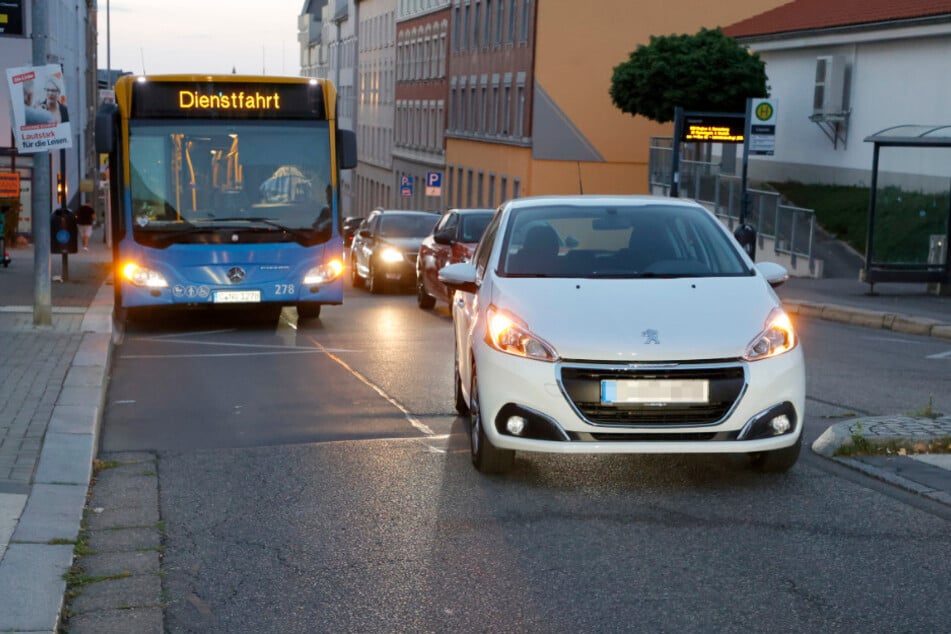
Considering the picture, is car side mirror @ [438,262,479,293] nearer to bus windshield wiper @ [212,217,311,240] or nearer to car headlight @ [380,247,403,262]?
bus windshield wiper @ [212,217,311,240]

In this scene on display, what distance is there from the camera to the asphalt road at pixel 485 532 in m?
5.75

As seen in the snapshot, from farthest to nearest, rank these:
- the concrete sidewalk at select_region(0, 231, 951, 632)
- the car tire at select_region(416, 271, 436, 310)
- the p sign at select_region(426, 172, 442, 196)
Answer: the p sign at select_region(426, 172, 442, 196) → the car tire at select_region(416, 271, 436, 310) → the concrete sidewalk at select_region(0, 231, 951, 632)

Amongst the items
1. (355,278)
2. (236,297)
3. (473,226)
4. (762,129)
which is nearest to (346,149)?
(236,297)

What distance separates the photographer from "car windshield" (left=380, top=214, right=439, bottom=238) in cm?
2828

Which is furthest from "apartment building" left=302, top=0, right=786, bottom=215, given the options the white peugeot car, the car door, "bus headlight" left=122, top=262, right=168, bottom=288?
the white peugeot car

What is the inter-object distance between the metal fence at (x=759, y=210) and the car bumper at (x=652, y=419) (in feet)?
70.9

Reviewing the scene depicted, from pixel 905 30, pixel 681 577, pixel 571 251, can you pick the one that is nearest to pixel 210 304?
pixel 571 251

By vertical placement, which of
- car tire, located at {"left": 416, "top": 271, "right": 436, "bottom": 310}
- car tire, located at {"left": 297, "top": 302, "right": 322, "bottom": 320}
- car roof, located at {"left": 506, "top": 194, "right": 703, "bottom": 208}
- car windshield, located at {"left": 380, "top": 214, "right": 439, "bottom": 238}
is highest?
car roof, located at {"left": 506, "top": 194, "right": 703, "bottom": 208}

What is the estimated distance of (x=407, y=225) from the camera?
28.7 meters

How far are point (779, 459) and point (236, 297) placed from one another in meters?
10.6

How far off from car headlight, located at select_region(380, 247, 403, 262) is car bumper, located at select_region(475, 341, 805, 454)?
1933cm

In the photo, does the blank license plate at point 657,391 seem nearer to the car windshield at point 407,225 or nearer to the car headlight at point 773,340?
the car headlight at point 773,340

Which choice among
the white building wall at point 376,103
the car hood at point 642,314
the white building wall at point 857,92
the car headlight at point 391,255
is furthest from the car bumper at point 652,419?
the white building wall at point 376,103

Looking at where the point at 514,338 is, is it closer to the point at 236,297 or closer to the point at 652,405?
the point at 652,405
